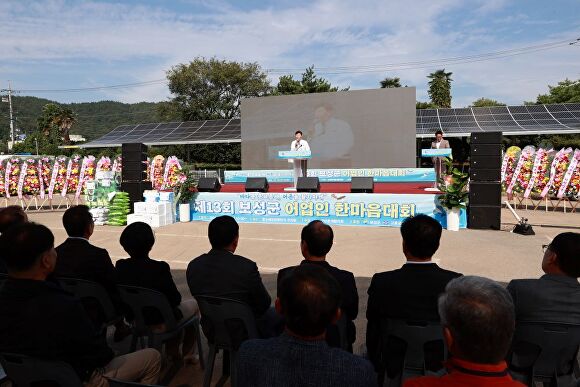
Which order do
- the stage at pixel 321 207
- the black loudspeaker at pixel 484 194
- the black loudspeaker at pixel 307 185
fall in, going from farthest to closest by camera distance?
the black loudspeaker at pixel 307 185
the stage at pixel 321 207
the black loudspeaker at pixel 484 194

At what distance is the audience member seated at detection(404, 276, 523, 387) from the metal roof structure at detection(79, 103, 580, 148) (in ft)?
64.5

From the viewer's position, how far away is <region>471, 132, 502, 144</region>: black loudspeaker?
26.9 ft

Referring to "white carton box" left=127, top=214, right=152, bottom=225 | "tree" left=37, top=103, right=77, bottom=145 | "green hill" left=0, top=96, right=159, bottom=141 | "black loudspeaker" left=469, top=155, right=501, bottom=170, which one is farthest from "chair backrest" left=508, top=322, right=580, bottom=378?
"green hill" left=0, top=96, right=159, bottom=141

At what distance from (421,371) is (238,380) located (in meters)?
1.17

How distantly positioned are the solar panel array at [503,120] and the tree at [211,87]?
18.3m

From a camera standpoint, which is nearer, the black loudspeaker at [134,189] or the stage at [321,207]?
the stage at [321,207]

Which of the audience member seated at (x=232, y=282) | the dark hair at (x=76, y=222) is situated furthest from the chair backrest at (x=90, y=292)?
the audience member seated at (x=232, y=282)

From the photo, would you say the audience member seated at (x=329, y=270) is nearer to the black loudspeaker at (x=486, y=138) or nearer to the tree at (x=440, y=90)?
the black loudspeaker at (x=486, y=138)

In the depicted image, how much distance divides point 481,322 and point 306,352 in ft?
1.67

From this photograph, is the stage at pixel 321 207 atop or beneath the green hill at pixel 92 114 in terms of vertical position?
beneath

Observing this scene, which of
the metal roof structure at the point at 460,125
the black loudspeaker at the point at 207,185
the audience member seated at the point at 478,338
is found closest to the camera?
the audience member seated at the point at 478,338

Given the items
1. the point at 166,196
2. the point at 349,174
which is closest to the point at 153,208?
the point at 166,196

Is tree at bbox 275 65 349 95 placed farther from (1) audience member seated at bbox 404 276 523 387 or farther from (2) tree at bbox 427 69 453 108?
(1) audience member seated at bbox 404 276 523 387

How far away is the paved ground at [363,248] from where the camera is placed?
551 centimetres
